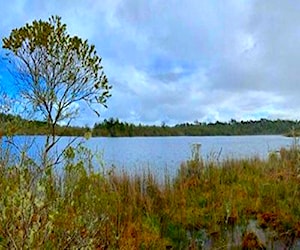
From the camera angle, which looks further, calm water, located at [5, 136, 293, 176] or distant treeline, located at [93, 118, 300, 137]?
distant treeline, located at [93, 118, 300, 137]

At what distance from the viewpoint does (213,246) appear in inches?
228

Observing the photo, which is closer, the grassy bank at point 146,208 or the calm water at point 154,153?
the grassy bank at point 146,208

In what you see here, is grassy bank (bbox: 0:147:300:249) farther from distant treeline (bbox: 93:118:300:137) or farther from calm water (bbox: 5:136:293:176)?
distant treeline (bbox: 93:118:300:137)

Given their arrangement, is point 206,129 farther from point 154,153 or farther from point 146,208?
point 146,208

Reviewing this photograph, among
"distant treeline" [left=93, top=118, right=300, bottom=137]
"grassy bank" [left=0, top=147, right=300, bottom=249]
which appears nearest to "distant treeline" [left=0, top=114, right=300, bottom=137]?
"distant treeline" [left=93, top=118, right=300, bottom=137]

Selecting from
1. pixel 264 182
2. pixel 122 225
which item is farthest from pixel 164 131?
pixel 122 225

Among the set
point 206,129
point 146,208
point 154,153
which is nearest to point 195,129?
point 206,129

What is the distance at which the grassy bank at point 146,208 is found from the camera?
3.00 meters

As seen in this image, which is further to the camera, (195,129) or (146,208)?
(195,129)

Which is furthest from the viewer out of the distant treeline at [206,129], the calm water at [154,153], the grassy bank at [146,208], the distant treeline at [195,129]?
the distant treeline at [206,129]

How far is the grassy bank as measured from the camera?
118 inches

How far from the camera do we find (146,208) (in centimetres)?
706

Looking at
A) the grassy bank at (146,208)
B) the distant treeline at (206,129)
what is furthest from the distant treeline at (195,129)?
the grassy bank at (146,208)

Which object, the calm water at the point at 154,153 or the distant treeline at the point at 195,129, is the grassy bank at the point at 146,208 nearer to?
the calm water at the point at 154,153
